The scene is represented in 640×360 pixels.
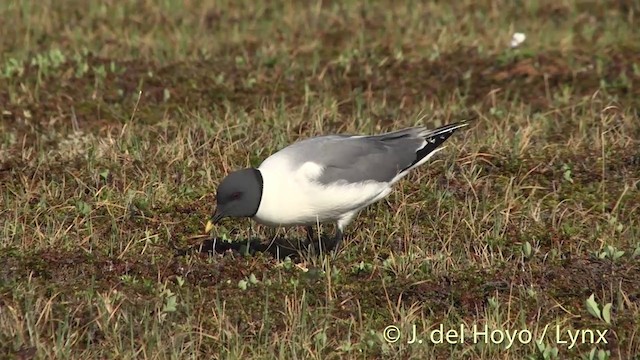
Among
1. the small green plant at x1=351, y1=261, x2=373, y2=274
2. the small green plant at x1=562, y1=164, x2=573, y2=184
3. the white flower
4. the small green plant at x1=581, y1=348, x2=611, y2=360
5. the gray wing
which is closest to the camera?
the small green plant at x1=581, y1=348, x2=611, y2=360

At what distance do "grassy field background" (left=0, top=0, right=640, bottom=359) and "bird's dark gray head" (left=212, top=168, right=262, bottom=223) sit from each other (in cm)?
43

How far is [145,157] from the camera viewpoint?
32.1 ft

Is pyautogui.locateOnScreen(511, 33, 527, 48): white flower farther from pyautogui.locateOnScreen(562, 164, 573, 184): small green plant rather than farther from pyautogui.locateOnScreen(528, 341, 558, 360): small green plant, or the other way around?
pyautogui.locateOnScreen(528, 341, 558, 360): small green plant

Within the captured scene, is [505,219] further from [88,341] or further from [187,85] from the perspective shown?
[187,85]

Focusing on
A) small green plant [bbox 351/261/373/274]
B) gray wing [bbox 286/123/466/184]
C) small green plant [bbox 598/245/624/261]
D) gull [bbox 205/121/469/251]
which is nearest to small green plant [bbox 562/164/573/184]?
gray wing [bbox 286/123/466/184]

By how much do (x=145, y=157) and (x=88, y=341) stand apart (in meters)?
3.24

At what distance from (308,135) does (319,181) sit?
8.48ft

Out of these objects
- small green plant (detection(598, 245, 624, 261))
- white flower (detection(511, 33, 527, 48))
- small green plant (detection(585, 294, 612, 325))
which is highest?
small green plant (detection(585, 294, 612, 325))

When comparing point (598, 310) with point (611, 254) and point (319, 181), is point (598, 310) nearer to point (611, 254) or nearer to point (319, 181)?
point (611, 254)

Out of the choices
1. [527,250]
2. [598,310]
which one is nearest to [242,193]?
[527,250]

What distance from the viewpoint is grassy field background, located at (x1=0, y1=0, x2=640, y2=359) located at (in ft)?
23.1

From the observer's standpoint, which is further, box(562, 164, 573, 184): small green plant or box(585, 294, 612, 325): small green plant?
box(562, 164, 573, 184): small green plant

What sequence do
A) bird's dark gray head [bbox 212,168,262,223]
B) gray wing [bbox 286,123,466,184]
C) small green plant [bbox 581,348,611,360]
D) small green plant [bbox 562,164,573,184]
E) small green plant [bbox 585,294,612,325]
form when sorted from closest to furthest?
small green plant [bbox 581,348,611,360] → small green plant [bbox 585,294,612,325] → bird's dark gray head [bbox 212,168,262,223] → gray wing [bbox 286,123,466,184] → small green plant [bbox 562,164,573,184]

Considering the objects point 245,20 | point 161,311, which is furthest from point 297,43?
point 161,311
